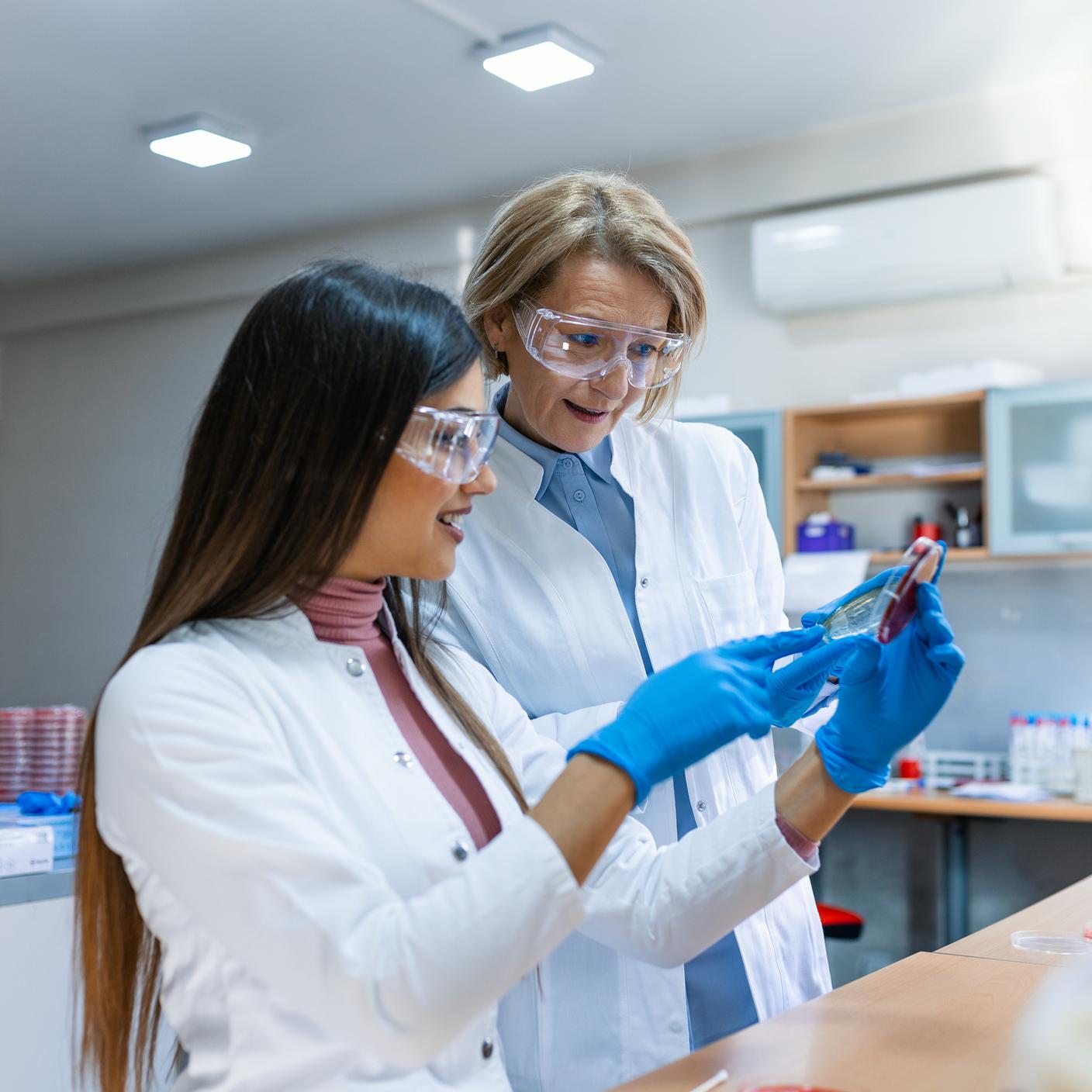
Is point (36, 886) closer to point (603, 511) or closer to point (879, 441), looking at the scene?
point (603, 511)

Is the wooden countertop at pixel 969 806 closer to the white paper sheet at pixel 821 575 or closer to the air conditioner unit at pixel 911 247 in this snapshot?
the white paper sheet at pixel 821 575

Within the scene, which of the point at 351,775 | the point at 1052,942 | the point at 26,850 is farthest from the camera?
the point at 26,850

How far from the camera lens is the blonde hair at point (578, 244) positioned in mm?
1709

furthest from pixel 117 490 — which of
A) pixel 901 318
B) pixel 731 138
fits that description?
pixel 901 318

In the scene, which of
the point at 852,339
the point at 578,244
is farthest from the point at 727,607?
the point at 852,339

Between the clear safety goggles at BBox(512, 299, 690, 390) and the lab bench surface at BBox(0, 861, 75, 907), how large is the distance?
54.3 inches

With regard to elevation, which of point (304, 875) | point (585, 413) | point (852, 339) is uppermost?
point (852, 339)

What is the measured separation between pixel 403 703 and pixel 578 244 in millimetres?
729

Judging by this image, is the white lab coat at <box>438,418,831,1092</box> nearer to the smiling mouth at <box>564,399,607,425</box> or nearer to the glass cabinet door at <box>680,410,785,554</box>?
the smiling mouth at <box>564,399,607,425</box>

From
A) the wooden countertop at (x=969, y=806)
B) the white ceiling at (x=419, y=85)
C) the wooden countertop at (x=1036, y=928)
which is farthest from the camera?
the white ceiling at (x=419, y=85)

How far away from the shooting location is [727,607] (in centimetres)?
179

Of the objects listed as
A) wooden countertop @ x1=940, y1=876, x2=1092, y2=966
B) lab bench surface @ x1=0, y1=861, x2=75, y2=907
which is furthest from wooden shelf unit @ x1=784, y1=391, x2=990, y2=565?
lab bench surface @ x1=0, y1=861, x2=75, y2=907

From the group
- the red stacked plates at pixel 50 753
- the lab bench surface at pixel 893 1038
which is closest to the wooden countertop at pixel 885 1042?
the lab bench surface at pixel 893 1038

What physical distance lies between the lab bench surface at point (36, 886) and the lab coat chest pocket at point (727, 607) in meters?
1.33
